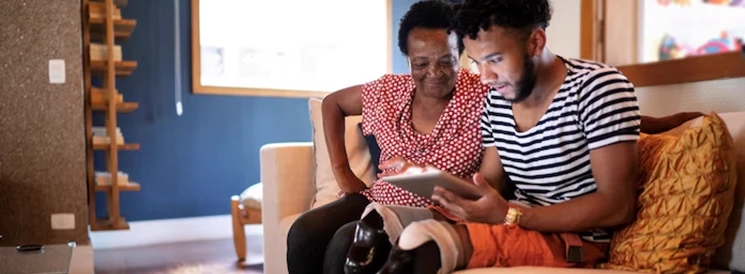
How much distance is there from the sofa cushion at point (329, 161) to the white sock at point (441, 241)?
31.9 inches

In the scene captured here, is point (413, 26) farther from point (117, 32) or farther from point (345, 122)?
point (117, 32)

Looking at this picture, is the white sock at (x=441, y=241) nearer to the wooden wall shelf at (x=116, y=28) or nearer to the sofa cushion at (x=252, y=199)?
the sofa cushion at (x=252, y=199)

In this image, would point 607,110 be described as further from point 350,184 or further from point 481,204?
point 350,184

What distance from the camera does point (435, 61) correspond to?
5.25ft

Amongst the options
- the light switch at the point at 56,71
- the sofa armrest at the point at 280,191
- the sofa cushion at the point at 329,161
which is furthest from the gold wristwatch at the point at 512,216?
the light switch at the point at 56,71

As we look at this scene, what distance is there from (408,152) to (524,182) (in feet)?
1.27

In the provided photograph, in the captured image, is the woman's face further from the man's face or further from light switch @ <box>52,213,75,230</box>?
light switch @ <box>52,213,75,230</box>

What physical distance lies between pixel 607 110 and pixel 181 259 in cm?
261

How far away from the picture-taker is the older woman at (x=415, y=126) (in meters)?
1.55

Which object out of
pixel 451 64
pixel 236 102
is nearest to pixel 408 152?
pixel 451 64

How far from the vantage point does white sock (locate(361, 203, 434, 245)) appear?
125 cm

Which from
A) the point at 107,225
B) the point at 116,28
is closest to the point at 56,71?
the point at 116,28

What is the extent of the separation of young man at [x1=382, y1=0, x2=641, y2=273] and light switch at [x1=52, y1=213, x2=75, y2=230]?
97.5 inches

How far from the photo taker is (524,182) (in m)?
1.33
